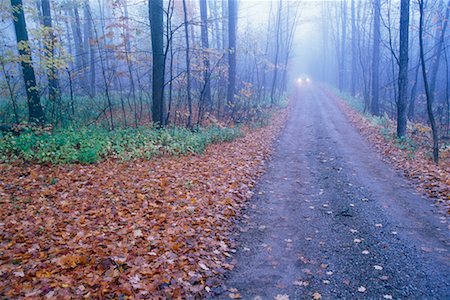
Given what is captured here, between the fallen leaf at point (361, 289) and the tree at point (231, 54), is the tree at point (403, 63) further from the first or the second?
the fallen leaf at point (361, 289)

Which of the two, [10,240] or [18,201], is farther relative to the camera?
[18,201]

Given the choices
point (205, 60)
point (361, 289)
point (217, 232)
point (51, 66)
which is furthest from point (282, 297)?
point (205, 60)

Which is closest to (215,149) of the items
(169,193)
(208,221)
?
(169,193)

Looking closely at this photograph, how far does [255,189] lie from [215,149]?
12.1 feet

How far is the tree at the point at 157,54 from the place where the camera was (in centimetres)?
1185

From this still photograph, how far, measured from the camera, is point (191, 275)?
14.9 feet

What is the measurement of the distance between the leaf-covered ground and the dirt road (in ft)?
1.44

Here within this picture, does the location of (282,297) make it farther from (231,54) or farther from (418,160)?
(231,54)

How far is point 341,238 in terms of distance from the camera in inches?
224

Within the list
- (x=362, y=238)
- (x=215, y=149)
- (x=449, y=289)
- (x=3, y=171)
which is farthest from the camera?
(x=215, y=149)

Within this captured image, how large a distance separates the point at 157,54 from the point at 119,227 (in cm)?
817

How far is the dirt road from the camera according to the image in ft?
14.4

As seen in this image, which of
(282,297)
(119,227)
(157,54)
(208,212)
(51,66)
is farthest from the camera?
(157,54)

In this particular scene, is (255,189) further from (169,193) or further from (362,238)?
(362,238)
